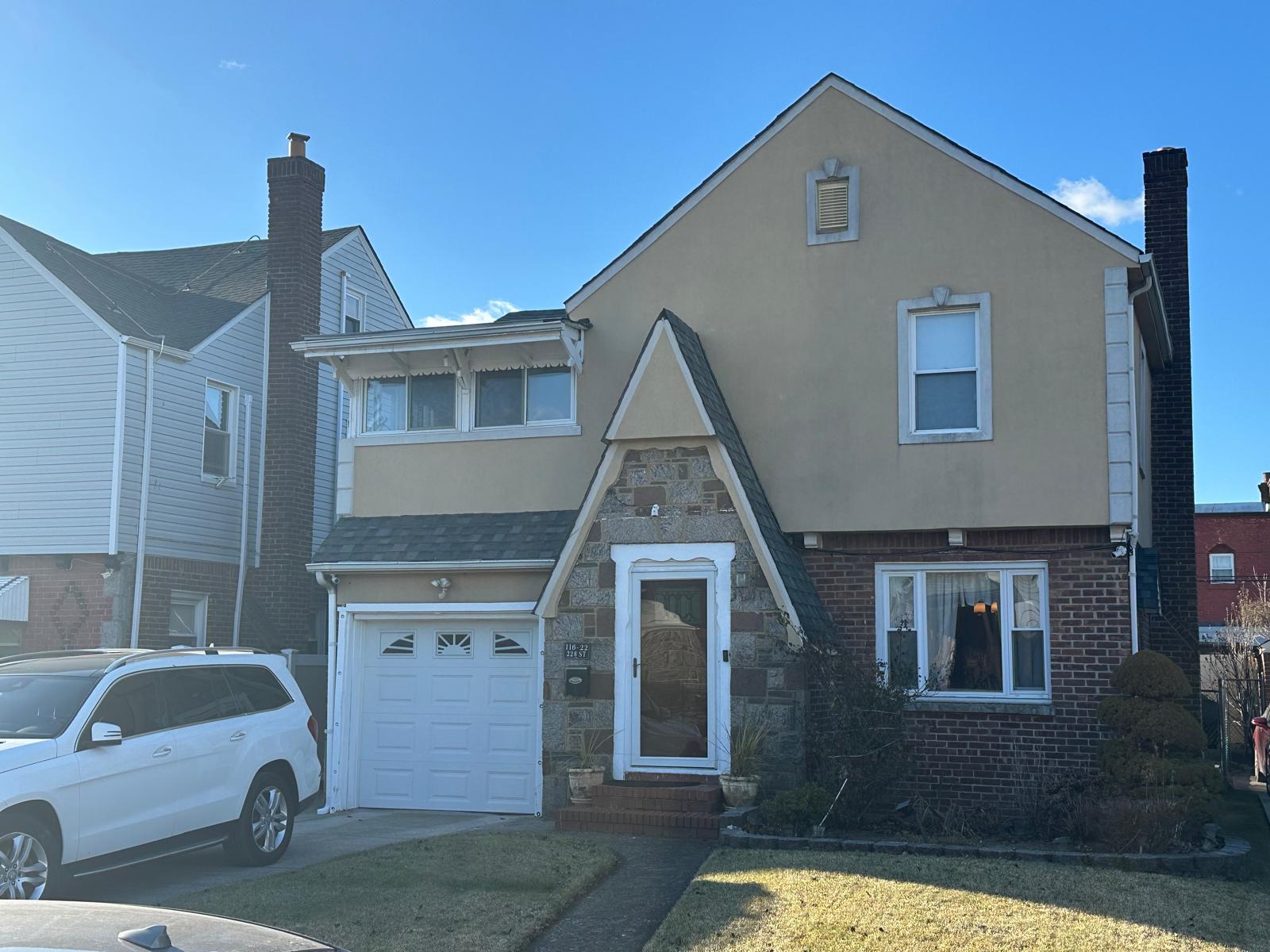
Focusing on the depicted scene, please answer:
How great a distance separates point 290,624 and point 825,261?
10.3 meters

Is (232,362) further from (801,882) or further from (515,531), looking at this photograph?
(801,882)

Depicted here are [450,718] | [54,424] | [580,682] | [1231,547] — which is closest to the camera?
[580,682]

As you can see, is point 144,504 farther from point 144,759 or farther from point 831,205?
point 831,205

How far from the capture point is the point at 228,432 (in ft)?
67.7

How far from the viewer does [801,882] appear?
30.9 ft

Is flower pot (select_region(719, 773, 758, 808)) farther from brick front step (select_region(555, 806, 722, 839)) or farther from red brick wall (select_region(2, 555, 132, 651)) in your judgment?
red brick wall (select_region(2, 555, 132, 651))

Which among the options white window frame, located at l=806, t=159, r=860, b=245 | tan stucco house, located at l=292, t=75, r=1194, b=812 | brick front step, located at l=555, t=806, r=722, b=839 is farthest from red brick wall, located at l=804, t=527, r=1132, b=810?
white window frame, located at l=806, t=159, r=860, b=245

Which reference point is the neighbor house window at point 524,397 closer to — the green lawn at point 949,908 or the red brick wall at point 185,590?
the red brick wall at point 185,590

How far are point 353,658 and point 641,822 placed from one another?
4985 mm

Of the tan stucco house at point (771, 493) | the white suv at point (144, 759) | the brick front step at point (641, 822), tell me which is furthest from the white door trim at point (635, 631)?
the white suv at point (144, 759)

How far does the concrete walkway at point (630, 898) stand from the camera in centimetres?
840

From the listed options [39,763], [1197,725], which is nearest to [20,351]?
[39,763]

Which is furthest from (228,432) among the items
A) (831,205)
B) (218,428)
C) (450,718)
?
(831,205)

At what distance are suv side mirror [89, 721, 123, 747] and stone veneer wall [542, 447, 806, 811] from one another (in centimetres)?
524
